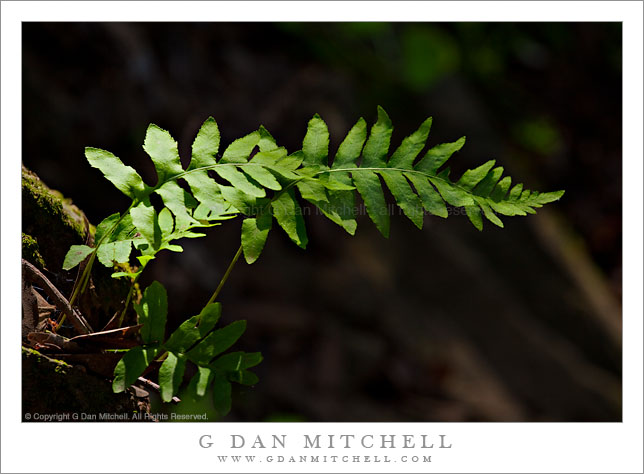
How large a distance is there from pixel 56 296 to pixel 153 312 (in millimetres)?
184

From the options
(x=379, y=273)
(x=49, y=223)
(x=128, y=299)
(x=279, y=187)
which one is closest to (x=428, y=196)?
(x=279, y=187)

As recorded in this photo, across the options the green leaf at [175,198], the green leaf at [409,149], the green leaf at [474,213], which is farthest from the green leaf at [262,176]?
the green leaf at [474,213]

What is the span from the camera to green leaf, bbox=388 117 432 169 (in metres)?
0.97

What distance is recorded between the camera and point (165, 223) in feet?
2.96

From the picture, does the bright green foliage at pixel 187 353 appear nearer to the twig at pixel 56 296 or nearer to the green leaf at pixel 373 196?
the twig at pixel 56 296

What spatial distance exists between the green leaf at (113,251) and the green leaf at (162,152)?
120mm

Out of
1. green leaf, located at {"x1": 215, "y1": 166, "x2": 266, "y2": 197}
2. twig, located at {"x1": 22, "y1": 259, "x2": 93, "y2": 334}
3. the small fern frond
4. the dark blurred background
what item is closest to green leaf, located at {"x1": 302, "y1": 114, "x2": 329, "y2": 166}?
the small fern frond

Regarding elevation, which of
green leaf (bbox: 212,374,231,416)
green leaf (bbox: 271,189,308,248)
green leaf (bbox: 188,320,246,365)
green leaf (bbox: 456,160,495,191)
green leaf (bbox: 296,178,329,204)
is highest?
green leaf (bbox: 456,160,495,191)

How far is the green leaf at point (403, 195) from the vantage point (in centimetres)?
95

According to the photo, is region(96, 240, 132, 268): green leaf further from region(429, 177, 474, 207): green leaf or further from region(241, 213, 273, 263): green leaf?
region(429, 177, 474, 207): green leaf

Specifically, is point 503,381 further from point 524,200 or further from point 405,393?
point 524,200

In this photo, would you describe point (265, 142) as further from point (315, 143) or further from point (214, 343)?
point (214, 343)

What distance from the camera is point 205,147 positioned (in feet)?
3.09

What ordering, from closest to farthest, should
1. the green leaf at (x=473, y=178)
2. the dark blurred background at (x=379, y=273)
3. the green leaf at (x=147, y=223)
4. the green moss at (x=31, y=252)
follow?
1. the green leaf at (x=147, y=223)
2. the green leaf at (x=473, y=178)
3. the green moss at (x=31, y=252)
4. the dark blurred background at (x=379, y=273)
